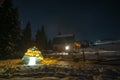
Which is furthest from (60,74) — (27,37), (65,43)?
(65,43)

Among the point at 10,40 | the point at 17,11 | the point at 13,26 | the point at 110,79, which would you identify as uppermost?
the point at 17,11

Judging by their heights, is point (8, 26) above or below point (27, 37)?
below

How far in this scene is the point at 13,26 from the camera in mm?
44938

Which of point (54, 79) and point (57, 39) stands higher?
point (57, 39)

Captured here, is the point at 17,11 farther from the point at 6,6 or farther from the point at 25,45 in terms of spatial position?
the point at 25,45

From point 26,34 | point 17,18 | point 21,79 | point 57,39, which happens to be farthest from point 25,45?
point 21,79

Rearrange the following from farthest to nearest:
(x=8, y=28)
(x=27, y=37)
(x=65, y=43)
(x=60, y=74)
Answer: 1. (x=65, y=43)
2. (x=27, y=37)
3. (x=8, y=28)
4. (x=60, y=74)

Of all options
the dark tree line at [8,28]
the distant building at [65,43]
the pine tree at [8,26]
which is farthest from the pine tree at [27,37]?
the pine tree at [8,26]

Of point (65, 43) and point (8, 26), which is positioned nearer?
point (8, 26)

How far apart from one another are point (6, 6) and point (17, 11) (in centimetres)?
326

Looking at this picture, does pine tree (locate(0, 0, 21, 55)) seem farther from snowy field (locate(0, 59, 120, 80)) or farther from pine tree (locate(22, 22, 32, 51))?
pine tree (locate(22, 22, 32, 51))

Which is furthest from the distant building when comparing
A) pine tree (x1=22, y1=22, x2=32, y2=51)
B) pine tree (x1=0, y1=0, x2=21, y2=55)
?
pine tree (x1=0, y1=0, x2=21, y2=55)

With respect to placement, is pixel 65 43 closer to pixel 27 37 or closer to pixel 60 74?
pixel 27 37

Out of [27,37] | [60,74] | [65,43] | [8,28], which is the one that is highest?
[27,37]
